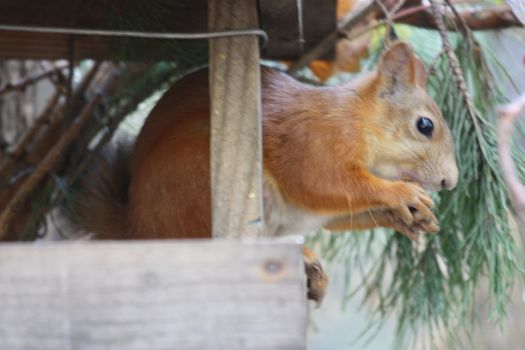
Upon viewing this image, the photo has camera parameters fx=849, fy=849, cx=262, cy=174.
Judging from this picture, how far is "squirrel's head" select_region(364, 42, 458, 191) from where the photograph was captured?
5.24ft

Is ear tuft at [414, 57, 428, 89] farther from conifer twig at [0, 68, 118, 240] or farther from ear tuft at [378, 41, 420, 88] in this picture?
conifer twig at [0, 68, 118, 240]

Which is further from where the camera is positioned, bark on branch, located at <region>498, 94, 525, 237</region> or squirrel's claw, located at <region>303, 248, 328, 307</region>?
squirrel's claw, located at <region>303, 248, 328, 307</region>

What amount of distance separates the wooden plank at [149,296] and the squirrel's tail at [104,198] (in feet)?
2.84

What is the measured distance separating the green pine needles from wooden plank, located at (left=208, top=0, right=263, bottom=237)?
1.84 ft

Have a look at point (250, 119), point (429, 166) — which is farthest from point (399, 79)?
point (250, 119)

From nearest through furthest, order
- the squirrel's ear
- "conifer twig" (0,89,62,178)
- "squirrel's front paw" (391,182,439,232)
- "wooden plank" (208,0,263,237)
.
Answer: "wooden plank" (208,0,263,237)
"squirrel's front paw" (391,182,439,232)
the squirrel's ear
"conifer twig" (0,89,62,178)

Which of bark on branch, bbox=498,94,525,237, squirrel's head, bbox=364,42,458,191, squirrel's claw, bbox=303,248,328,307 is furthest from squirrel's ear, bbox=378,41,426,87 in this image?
bark on branch, bbox=498,94,525,237

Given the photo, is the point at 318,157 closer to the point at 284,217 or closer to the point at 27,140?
the point at 284,217

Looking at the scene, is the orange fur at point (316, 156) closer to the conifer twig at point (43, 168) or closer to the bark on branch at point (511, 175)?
the conifer twig at point (43, 168)

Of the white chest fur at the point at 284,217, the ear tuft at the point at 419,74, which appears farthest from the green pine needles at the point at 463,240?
the white chest fur at the point at 284,217

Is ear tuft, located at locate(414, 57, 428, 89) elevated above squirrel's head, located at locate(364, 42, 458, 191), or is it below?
above

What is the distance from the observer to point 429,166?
1606 mm

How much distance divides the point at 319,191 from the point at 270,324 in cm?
71

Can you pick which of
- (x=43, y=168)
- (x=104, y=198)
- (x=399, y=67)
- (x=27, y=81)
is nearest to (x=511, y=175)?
(x=399, y=67)
